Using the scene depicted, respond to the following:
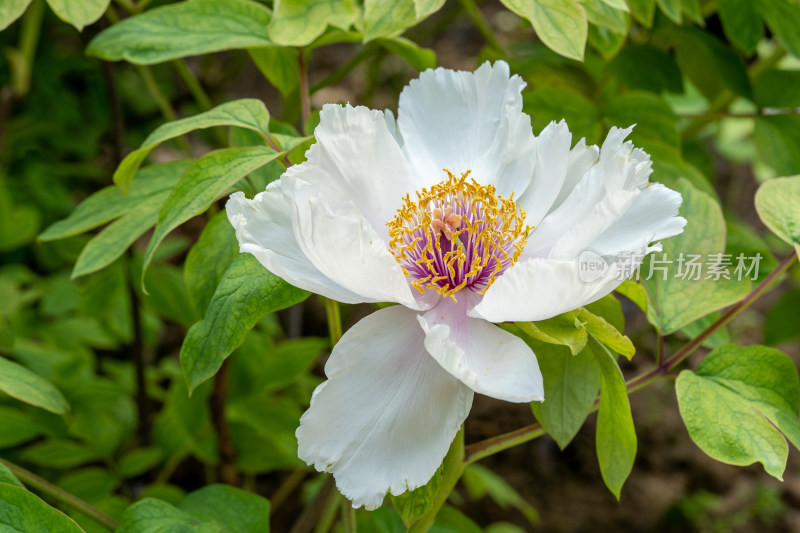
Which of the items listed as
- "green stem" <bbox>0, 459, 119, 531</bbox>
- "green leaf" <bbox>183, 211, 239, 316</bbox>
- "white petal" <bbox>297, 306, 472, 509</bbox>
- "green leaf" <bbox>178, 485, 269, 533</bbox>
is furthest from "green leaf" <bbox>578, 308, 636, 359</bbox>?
"green stem" <bbox>0, 459, 119, 531</bbox>

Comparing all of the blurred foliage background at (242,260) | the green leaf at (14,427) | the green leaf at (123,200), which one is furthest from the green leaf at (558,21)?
the green leaf at (14,427)

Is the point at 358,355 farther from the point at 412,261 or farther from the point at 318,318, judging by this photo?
the point at 318,318

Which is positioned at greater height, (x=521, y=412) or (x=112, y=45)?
(x=112, y=45)

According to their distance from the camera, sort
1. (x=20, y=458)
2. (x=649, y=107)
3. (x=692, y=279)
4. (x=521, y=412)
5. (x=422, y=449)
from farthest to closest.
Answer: (x=521, y=412)
(x=20, y=458)
(x=649, y=107)
(x=692, y=279)
(x=422, y=449)

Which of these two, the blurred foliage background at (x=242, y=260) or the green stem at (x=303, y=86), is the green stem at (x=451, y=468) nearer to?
the blurred foliage background at (x=242, y=260)

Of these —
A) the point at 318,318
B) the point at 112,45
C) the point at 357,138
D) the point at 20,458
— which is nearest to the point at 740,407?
the point at 357,138
